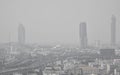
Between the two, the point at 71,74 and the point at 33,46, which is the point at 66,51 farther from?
the point at 71,74

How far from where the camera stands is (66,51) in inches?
414

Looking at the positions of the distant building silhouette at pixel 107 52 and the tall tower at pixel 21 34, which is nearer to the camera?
the distant building silhouette at pixel 107 52

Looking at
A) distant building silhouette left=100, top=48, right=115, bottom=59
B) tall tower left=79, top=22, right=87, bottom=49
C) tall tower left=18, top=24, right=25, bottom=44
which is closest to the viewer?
distant building silhouette left=100, top=48, right=115, bottom=59

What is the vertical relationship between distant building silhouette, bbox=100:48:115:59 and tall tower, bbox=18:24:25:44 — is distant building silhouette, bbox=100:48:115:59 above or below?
below

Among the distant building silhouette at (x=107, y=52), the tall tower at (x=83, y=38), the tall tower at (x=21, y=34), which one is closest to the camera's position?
the distant building silhouette at (x=107, y=52)

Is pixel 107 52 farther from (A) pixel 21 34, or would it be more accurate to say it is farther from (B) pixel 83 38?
(A) pixel 21 34

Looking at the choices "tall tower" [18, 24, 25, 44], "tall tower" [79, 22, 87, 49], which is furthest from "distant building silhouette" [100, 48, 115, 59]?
"tall tower" [18, 24, 25, 44]

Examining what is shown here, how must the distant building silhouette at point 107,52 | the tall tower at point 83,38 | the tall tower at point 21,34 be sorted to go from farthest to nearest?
the tall tower at point 83,38, the tall tower at point 21,34, the distant building silhouette at point 107,52

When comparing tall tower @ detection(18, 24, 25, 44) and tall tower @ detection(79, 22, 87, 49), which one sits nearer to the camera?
tall tower @ detection(18, 24, 25, 44)

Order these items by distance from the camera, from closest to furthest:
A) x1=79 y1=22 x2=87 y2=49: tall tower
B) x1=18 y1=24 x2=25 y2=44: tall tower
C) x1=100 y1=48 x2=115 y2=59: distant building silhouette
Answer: x1=100 y1=48 x2=115 y2=59: distant building silhouette, x1=18 y1=24 x2=25 y2=44: tall tower, x1=79 y1=22 x2=87 y2=49: tall tower

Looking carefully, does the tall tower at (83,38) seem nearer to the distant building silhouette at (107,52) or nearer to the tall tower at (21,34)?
the distant building silhouette at (107,52)

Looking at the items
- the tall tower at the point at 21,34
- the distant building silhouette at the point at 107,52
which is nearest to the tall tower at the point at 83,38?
the distant building silhouette at the point at 107,52

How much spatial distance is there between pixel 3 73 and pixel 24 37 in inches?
214

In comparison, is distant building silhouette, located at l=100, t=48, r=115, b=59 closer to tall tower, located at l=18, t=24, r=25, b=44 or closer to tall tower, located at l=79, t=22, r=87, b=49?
tall tower, located at l=79, t=22, r=87, b=49
